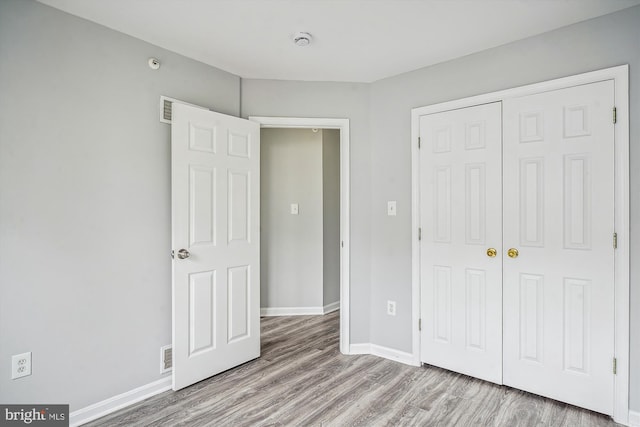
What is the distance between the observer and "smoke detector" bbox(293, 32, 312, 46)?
7.68ft

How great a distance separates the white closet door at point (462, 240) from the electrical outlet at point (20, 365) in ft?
8.61

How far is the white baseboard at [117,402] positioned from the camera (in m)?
2.09

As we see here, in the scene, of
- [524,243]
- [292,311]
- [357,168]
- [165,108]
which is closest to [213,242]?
[165,108]

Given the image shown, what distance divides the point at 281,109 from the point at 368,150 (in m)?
0.86

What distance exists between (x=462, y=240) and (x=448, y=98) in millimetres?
1114

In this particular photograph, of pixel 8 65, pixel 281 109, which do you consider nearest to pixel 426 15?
pixel 281 109

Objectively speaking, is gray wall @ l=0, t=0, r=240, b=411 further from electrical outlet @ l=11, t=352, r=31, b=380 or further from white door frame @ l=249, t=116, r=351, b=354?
white door frame @ l=249, t=116, r=351, b=354

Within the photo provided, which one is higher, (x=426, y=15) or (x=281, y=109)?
(x=426, y=15)

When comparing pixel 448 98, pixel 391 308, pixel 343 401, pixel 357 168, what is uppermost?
pixel 448 98

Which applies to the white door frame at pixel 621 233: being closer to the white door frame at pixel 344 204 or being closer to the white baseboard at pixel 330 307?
the white door frame at pixel 344 204

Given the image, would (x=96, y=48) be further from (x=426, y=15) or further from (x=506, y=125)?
(x=506, y=125)

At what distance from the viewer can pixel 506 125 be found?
248 centimetres

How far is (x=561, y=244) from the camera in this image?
7.48 feet

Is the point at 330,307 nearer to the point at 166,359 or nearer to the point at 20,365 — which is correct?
the point at 166,359
